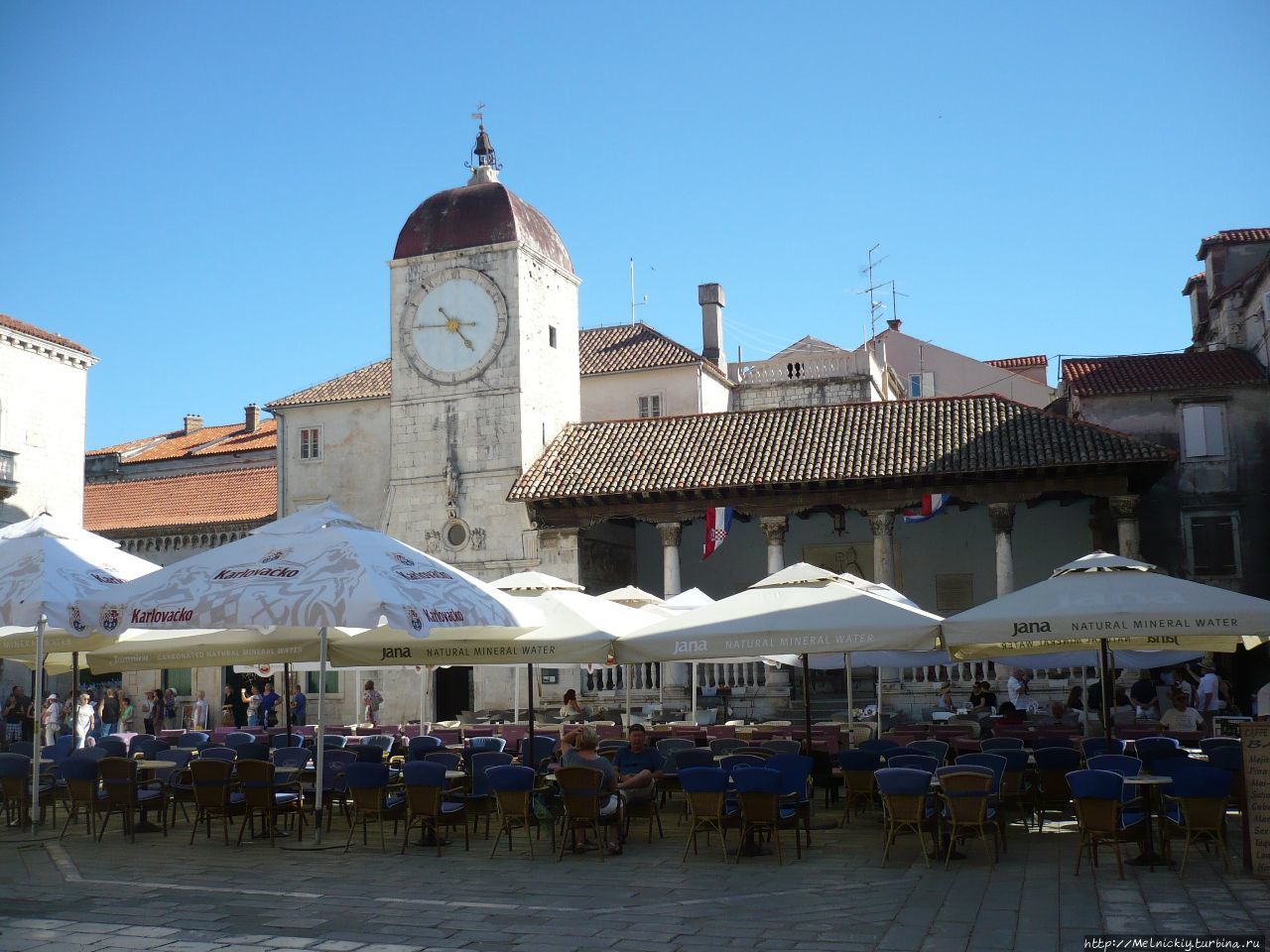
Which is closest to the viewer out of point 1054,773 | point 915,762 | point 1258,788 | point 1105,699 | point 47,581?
point 1258,788

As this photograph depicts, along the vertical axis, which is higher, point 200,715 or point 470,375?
point 470,375

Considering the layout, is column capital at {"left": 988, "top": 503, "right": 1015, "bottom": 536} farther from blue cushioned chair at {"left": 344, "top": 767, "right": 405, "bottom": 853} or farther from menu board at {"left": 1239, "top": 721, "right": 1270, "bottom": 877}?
blue cushioned chair at {"left": 344, "top": 767, "right": 405, "bottom": 853}

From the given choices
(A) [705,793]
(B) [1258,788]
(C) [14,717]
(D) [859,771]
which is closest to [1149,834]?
(B) [1258,788]

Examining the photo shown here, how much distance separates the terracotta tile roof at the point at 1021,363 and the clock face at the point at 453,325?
2384cm

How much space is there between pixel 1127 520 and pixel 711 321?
18.9m

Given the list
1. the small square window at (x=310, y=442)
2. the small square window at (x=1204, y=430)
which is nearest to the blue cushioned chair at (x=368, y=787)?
the small square window at (x=1204, y=430)

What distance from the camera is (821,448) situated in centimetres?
3011

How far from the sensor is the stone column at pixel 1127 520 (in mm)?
27438

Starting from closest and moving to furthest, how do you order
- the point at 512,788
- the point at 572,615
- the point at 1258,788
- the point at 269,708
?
the point at 1258,788 < the point at 512,788 < the point at 572,615 < the point at 269,708

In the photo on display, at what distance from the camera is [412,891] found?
962cm

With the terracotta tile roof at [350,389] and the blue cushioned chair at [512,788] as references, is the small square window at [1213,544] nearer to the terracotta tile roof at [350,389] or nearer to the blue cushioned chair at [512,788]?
the terracotta tile roof at [350,389]

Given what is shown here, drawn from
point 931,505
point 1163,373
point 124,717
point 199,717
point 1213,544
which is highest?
point 1163,373

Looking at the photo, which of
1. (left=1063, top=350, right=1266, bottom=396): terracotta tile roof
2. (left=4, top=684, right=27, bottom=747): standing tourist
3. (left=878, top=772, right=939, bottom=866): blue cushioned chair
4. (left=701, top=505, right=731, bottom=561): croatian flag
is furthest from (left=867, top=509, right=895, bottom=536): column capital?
(left=878, top=772, right=939, bottom=866): blue cushioned chair

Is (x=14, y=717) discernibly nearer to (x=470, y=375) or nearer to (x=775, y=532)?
(x=470, y=375)
